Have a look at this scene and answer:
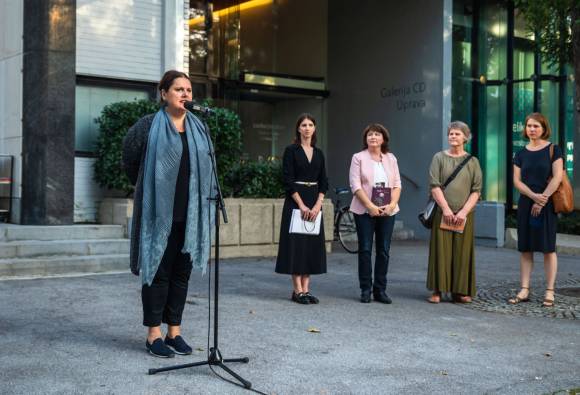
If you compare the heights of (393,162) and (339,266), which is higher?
(393,162)

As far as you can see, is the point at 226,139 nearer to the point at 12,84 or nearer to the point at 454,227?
the point at 12,84

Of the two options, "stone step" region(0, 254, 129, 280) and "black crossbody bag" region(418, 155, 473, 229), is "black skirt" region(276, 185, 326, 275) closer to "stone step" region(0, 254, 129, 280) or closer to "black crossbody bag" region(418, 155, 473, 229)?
"black crossbody bag" region(418, 155, 473, 229)

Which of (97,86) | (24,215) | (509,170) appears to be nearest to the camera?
(24,215)

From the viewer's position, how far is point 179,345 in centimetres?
558

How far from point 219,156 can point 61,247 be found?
2777 mm

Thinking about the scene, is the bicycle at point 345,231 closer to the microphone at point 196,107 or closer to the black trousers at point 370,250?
the black trousers at point 370,250

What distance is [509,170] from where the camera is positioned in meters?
21.2

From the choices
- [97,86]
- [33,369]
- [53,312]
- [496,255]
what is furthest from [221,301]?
[496,255]

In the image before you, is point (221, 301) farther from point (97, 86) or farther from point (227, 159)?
point (97, 86)

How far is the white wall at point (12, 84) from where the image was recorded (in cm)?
1165

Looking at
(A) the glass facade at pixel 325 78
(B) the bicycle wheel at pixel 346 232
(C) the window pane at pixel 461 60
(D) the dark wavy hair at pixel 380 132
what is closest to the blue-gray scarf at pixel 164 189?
(D) the dark wavy hair at pixel 380 132

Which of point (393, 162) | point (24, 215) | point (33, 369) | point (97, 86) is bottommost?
point (33, 369)

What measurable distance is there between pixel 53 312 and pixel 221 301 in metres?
1.70

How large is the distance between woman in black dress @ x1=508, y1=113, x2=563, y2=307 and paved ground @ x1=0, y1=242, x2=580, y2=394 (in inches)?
23.1
